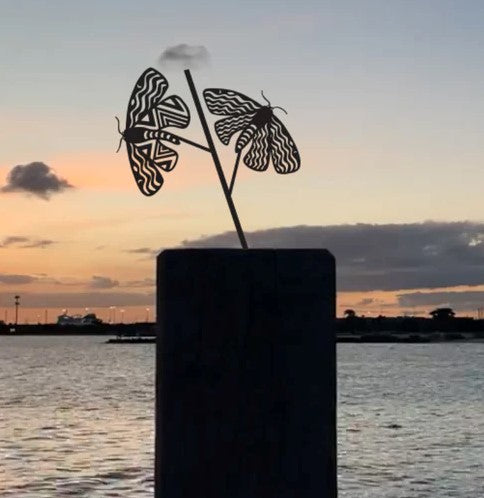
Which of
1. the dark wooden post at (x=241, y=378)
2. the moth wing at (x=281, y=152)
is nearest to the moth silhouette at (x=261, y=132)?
the moth wing at (x=281, y=152)

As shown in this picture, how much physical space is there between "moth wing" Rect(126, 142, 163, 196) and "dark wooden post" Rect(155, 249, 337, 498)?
938 mm

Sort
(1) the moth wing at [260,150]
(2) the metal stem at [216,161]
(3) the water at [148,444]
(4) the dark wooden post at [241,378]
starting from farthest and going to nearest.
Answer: (3) the water at [148,444] → (1) the moth wing at [260,150] → (2) the metal stem at [216,161] → (4) the dark wooden post at [241,378]

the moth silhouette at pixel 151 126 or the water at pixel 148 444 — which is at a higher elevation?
the moth silhouette at pixel 151 126

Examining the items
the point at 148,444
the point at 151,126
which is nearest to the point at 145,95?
the point at 151,126

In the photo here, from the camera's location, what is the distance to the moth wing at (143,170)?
6.17 m

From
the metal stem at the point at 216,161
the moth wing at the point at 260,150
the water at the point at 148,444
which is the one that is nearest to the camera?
the metal stem at the point at 216,161

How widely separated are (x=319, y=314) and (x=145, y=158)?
1.55m

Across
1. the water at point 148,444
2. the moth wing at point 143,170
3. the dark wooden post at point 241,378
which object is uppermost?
the moth wing at point 143,170

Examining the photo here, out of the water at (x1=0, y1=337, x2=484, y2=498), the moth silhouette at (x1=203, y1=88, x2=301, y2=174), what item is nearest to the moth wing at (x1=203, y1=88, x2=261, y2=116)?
the moth silhouette at (x1=203, y1=88, x2=301, y2=174)

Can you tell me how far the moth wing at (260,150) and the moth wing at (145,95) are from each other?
65cm

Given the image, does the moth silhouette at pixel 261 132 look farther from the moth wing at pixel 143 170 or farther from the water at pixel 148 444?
the water at pixel 148 444

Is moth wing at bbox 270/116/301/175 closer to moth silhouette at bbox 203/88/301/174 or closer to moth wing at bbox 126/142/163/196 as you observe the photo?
moth silhouette at bbox 203/88/301/174

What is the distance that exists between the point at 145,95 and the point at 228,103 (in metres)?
0.53

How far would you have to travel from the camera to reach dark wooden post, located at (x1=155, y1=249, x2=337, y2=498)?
5.33 m
